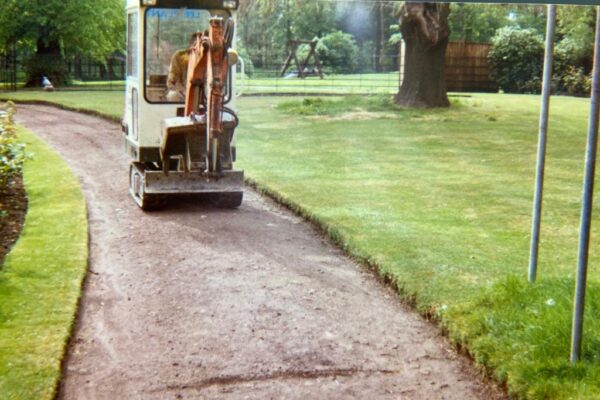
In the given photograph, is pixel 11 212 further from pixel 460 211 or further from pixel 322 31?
pixel 322 31

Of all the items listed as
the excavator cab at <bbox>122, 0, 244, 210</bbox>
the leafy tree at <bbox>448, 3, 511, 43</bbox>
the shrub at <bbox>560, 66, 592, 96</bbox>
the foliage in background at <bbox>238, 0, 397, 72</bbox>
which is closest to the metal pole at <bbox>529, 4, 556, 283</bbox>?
the excavator cab at <bbox>122, 0, 244, 210</bbox>

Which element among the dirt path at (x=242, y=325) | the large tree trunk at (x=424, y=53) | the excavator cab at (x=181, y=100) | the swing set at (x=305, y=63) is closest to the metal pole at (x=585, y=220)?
the dirt path at (x=242, y=325)

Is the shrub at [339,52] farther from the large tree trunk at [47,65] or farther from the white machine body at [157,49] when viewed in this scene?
the white machine body at [157,49]

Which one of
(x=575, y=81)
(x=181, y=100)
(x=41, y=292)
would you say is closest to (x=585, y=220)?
(x=41, y=292)

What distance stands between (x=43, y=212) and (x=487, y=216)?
536 centimetres

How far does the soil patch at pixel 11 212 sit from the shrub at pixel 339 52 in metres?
37.3

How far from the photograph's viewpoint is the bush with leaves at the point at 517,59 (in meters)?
38.2

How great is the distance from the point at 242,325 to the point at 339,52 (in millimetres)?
45240

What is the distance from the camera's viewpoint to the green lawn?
5.77 meters

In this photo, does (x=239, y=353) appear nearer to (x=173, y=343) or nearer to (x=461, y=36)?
(x=173, y=343)

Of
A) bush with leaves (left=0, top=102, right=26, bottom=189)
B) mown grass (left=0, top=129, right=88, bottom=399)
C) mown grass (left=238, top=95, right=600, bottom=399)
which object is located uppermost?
bush with leaves (left=0, top=102, right=26, bottom=189)

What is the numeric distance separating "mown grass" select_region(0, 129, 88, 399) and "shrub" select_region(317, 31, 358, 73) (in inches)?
1521

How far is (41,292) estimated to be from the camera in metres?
7.24

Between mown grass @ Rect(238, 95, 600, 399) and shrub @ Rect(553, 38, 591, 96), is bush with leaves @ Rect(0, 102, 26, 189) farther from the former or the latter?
shrub @ Rect(553, 38, 591, 96)
